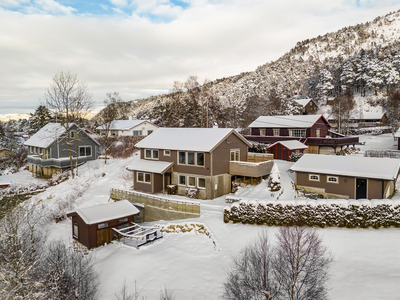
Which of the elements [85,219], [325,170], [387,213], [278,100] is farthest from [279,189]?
[278,100]

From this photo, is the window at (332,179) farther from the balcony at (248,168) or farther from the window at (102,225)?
the window at (102,225)

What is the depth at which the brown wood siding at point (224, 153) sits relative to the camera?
2469cm

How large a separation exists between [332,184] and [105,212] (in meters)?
18.6

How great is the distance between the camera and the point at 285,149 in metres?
35.6

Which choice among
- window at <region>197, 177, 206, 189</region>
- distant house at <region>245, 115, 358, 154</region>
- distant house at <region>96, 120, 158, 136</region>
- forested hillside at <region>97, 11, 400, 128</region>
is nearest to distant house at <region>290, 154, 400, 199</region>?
window at <region>197, 177, 206, 189</region>

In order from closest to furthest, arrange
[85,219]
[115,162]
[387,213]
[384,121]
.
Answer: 1. [387,213]
2. [85,219]
3. [115,162]
4. [384,121]

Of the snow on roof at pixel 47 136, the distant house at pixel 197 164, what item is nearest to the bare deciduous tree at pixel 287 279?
the distant house at pixel 197 164

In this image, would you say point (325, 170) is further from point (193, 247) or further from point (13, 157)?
point (13, 157)

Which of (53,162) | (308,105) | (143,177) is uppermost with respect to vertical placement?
(308,105)

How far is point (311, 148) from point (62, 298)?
1472 inches

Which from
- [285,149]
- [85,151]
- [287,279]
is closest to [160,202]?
[287,279]

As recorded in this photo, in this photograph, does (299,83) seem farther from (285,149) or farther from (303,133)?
(285,149)

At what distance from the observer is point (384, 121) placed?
62500mm

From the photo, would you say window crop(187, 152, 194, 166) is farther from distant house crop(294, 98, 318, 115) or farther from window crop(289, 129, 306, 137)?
distant house crop(294, 98, 318, 115)
